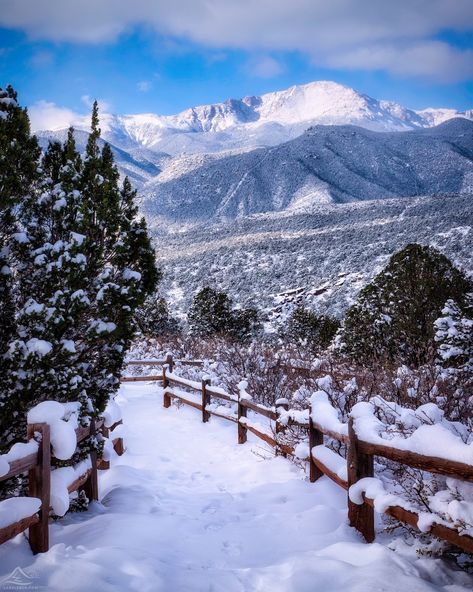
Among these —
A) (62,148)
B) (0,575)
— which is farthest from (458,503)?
(62,148)

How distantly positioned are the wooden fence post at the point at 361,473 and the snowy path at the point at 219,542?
0.37 ft

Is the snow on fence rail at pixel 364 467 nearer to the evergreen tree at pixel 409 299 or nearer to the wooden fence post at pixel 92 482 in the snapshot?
the wooden fence post at pixel 92 482

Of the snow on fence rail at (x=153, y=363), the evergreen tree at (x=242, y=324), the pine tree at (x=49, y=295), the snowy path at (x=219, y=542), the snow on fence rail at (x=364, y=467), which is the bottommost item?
the evergreen tree at (x=242, y=324)

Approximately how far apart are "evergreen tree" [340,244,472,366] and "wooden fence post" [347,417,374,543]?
11.4 metres

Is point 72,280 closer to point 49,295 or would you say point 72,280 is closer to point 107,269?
point 49,295

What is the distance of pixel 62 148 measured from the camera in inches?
199

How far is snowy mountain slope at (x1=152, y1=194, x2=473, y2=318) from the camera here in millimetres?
54875

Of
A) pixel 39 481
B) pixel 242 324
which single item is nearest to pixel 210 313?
pixel 242 324

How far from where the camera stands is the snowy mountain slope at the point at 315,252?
A: 54.9 metres

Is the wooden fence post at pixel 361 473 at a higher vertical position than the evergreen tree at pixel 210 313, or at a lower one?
higher

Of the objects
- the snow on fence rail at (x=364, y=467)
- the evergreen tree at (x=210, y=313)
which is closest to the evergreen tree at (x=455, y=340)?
the snow on fence rail at (x=364, y=467)

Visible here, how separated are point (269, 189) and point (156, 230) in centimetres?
6908

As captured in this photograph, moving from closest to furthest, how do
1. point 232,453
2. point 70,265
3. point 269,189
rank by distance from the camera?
point 70,265 < point 232,453 < point 269,189

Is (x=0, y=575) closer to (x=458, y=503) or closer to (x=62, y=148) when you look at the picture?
(x=458, y=503)
